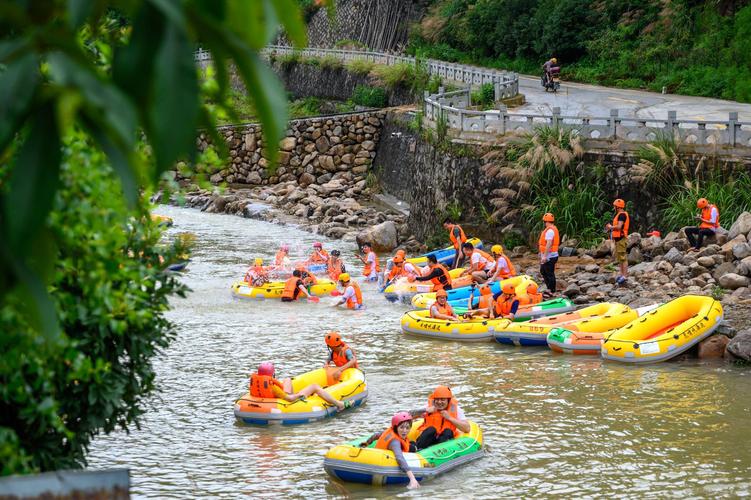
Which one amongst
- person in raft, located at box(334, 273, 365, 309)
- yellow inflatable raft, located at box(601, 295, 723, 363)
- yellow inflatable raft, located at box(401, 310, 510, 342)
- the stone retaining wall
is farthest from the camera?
the stone retaining wall

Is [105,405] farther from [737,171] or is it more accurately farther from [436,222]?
[436,222]

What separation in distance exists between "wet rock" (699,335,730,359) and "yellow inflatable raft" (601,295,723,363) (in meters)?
0.14

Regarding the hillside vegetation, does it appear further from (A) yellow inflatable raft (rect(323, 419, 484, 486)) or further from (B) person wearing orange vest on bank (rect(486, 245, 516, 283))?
(A) yellow inflatable raft (rect(323, 419, 484, 486))

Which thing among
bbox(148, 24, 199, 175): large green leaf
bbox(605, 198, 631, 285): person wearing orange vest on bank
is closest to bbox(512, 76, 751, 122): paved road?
bbox(605, 198, 631, 285): person wearing orange vest on bank

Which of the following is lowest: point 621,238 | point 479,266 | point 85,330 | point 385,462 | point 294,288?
point 385,462

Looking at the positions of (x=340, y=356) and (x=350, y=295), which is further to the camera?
(x=350, y=295)

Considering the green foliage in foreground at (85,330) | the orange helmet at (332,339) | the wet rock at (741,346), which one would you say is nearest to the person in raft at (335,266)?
the orange helmet at (332,339)

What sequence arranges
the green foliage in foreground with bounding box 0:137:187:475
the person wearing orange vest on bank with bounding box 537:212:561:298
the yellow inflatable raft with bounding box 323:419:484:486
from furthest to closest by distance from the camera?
the person wearing orange vest on bank with bounding box 537:212:561:298
the yellow inflatable raft with bounding box 323:419:484:486
the green foliage in foreground with bounding box 0:137:187:475

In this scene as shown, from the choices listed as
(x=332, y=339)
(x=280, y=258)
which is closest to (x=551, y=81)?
(x=280, y=258)

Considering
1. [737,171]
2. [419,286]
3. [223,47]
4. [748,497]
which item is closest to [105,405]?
[223,47]

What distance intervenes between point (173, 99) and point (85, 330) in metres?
6.09

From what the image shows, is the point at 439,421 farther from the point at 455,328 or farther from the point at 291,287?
the point at 291,287

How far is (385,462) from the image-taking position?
1261 cm

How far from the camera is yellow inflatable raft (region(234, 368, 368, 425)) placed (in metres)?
15.1
